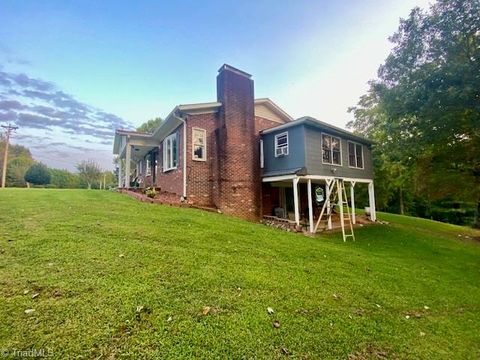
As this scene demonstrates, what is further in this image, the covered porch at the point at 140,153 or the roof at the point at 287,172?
the covered porch at the point at 140,153

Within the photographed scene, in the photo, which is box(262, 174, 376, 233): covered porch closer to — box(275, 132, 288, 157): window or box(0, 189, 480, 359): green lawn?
box(275, 132, 288, 157): window

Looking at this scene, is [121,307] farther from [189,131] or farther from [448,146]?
[448,146]

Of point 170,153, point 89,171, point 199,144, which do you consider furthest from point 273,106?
point 89,171

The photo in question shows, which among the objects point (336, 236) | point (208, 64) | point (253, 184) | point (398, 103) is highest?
point (208, 64)

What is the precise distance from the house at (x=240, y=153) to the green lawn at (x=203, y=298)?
202 inches

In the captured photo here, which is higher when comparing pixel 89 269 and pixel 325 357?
pixel 89 269

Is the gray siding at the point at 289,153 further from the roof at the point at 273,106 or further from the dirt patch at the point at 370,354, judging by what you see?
the dirt patch at the point at 370,354

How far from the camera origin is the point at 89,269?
146 inches

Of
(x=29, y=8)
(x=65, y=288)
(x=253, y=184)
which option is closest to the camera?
(x=65, y=288)

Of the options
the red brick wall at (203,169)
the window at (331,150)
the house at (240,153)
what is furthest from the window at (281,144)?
the red brick wall at (203,169)

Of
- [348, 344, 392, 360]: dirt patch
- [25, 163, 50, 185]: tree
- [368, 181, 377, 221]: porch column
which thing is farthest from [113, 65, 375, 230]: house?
[25, 163, 50, 185]: tree

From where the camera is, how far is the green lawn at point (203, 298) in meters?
2.57

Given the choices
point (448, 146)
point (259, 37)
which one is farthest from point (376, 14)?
point (448, 146)

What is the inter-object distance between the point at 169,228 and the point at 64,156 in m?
43.2
